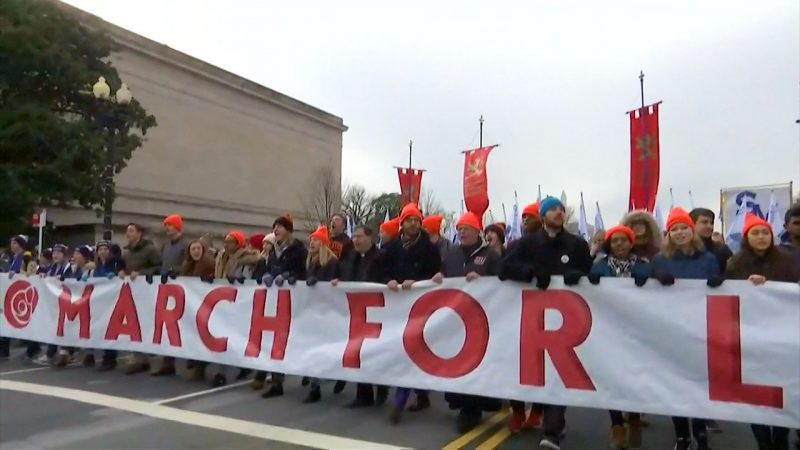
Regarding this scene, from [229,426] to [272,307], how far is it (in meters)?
1.61

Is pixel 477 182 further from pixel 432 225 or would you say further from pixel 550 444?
pixel 550 444

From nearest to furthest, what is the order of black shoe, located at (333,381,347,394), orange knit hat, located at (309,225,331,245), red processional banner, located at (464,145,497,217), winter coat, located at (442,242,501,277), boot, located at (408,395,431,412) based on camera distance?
winter coat, located at (442,242,501,277)
boot, located at (408,395,431,412)
black shoe, located at (333,381,347,394)
orange knit hat, located at (309,225,331,245)
red processional banner, located at (464,145,497,217)

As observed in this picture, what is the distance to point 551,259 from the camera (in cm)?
582

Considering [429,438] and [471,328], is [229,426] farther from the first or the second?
[471,328]

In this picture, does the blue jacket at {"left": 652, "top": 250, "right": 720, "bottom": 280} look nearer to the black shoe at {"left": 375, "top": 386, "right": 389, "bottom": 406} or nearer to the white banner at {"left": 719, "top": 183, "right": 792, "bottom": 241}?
the black shoe at {"left": 375, "top": 386, "right": 389, "bottom": 406}

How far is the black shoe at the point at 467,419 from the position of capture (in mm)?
6141

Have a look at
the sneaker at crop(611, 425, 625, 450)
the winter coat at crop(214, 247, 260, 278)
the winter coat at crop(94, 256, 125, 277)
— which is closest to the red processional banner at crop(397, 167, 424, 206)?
the winter coat at crop(94, 256, 125, 277)

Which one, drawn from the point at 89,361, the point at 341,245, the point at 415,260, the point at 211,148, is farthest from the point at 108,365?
the point at 211,148

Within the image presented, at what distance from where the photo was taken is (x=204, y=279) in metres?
8.15

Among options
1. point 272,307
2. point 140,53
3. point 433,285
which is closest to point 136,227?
point 272,307

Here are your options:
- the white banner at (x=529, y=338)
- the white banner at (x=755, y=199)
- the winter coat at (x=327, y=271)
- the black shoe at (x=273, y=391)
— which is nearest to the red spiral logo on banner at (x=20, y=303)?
the white banner at (x=529, y=338)

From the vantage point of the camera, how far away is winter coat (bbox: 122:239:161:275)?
30.0ft

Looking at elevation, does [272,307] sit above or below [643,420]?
above

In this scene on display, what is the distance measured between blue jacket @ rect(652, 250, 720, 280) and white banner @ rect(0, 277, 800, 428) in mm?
123
